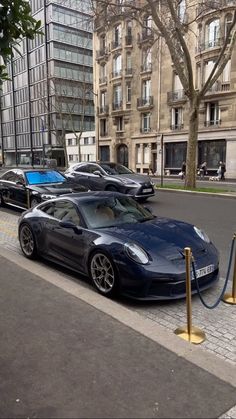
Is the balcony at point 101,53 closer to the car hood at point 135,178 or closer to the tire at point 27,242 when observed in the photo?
the car hood at point 135,178

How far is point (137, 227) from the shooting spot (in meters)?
5.21

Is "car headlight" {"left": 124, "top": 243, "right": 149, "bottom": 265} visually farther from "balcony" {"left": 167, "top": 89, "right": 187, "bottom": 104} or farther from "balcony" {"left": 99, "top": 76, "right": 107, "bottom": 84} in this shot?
"balcony" {"left": 99, "top": 76, "right": 107, "bottom": 84}

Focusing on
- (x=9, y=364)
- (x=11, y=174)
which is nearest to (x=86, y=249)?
(x=9, y=364)

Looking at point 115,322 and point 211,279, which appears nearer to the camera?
point 115,322

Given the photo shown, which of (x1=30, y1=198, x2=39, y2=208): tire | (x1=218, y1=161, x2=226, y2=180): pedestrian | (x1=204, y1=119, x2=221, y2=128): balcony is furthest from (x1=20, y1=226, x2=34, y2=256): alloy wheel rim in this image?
(x1=204, y1=119, x2=221, y2=128): balcony

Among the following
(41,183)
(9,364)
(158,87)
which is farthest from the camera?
(158,87)

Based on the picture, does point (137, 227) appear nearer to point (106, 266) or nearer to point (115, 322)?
point (106, 266)

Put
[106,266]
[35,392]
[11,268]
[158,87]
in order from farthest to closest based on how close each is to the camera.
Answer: [158,87], [11,268], [106,266], [35,392]

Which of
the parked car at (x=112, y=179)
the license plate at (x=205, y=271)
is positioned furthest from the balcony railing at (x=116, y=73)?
the license plate at (x=205, y=271)

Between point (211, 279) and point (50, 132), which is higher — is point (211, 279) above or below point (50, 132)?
below

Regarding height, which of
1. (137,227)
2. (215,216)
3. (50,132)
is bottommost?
(215,216)

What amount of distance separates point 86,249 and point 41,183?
23.4ft

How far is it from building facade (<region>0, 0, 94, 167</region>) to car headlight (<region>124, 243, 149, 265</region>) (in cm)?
4744

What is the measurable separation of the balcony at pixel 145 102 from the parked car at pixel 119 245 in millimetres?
33481
